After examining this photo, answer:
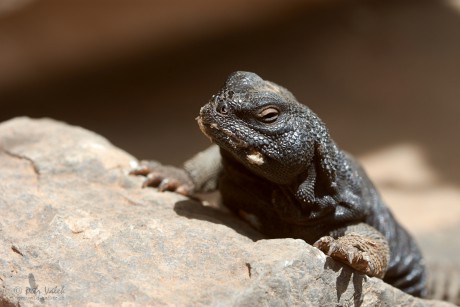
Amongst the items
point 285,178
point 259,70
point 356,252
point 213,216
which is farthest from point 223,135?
point 259,70

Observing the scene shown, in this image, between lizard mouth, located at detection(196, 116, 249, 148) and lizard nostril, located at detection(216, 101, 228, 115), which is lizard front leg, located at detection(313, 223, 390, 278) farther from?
lizard nostril, located at detection(216, 101, 228, 115)

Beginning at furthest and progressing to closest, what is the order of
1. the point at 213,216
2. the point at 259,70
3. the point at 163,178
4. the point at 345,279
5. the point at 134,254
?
1. the point at 259,70
2. the point at 163,178
3. the point at 213,216
4. the point at 345,279
5. the point at 134,254

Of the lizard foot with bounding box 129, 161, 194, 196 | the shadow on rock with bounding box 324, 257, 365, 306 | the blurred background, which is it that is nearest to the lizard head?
the shadow on rock with bounding box 324, 257, 365, 306

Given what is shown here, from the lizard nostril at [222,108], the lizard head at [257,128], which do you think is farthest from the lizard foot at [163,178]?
the lizard nostril at [222,108]

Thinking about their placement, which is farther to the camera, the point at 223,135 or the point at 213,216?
the point at 213,216

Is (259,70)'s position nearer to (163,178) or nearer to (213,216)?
(163,178)

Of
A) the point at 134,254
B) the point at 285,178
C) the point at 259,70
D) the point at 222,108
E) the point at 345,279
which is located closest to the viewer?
the point at 134,254
